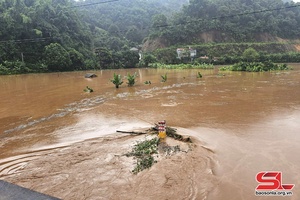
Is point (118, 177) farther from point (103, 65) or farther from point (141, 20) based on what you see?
point (141, 20)

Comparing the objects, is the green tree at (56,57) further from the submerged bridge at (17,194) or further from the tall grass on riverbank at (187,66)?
the submerged bridge at (17,194)

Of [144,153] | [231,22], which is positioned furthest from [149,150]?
[231,22]

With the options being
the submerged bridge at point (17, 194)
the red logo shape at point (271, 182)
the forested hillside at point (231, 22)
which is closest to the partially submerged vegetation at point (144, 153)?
the red logo shape at point (271, 182)

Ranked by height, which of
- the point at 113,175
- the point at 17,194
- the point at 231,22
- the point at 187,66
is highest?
the point at 231,22

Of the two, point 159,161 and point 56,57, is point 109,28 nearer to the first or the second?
point 56,57

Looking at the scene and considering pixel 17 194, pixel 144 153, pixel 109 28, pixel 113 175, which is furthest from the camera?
pixel 109 28

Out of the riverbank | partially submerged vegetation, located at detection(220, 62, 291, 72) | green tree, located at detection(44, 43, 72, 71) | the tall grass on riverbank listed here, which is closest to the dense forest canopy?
green tree, located at detection(44, 43, 72, 71)

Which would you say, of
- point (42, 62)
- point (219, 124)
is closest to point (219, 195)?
point (219, 124)

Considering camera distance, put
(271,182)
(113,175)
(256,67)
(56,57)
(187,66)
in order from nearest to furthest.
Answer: (271,182) < (113,175) < (256,67) < (56,57) < (187,66)

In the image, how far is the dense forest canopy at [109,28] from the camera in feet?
114

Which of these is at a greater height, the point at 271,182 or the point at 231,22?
the point at 231,22

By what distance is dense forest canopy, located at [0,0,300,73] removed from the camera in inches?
1369

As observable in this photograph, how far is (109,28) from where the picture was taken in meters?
67.9

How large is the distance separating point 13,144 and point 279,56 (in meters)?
48.4
